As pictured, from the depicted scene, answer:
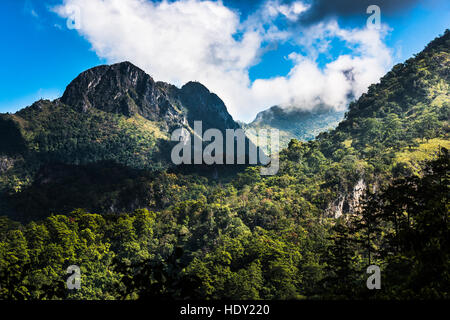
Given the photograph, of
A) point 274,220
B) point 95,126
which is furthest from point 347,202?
point 95,126

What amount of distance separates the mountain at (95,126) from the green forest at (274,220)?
8.66 feet

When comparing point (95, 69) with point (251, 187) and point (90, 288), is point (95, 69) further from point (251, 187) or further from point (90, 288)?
point (90, 288)

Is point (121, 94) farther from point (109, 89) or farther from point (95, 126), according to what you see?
point (95, 126)

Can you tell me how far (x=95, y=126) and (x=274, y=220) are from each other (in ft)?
403

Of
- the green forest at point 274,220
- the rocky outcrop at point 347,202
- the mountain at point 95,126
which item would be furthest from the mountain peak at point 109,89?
the rocky outcrop at point 347,202

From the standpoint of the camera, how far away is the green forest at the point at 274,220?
9.94 meters

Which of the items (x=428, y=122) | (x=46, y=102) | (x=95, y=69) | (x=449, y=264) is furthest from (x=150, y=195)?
A: (x=95, y=69)

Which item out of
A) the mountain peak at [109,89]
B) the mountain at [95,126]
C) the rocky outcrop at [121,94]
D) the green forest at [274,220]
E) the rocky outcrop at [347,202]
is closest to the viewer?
the green forest at [274,220]

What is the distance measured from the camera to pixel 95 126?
146m

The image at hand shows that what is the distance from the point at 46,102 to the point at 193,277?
164606 mm

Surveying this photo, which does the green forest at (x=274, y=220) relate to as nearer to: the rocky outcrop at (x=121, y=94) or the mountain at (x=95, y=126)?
the mountain at (x=95, y=126)

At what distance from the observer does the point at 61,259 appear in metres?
33.8

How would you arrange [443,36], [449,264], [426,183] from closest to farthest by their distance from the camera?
[449,264], [426,183], [443,36]
